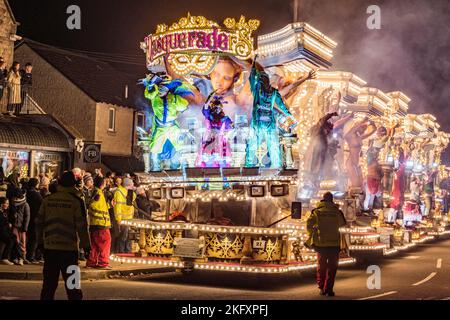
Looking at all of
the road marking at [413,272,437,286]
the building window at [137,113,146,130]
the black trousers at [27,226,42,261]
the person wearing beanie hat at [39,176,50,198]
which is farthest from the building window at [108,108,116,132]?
the road marking at [413,272,437,286]

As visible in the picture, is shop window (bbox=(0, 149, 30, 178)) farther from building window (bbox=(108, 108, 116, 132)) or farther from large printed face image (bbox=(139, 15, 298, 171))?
large printed face image (bbox=(139, 15, 298, 171))

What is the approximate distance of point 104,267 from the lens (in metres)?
16.9

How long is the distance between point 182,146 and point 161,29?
3.19 metres

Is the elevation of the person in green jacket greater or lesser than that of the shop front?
lesser

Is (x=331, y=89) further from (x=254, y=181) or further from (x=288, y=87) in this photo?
(x=254, y=181)

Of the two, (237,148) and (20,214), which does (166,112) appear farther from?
(20,214)

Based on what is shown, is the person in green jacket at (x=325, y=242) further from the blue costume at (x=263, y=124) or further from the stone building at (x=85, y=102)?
the stone building at (x=85, y=102)

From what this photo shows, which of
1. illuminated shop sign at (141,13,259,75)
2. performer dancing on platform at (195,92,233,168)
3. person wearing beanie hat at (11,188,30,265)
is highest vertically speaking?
illuminated shop sign at (141,13,259,75)

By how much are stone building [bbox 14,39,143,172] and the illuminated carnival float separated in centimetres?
1617

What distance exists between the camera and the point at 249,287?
16.0 meters

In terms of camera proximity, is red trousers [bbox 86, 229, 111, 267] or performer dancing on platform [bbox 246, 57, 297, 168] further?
performer dancing on platform [bbox 246, 57, 297, 168]

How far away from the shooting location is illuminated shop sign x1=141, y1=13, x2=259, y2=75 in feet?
64.1
